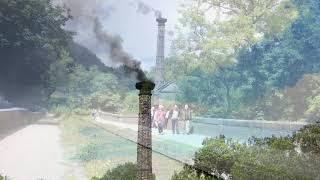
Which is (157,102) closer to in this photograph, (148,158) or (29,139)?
(148,158)

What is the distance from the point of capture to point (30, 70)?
6.67m

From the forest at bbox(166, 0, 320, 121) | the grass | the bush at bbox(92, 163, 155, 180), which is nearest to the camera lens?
the bush at bbox(92, 163, 155, 180)

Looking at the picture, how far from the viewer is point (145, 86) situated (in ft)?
20.6

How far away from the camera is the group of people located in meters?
6.40

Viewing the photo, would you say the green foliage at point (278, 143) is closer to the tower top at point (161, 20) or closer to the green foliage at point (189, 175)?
the green foliage at point (189, 175)

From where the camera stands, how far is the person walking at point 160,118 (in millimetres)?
6387

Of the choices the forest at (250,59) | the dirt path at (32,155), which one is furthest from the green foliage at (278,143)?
the dirt path at (32,155)

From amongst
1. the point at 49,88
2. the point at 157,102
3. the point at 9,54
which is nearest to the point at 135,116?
the point at 157,102

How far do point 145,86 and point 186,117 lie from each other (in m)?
0.49

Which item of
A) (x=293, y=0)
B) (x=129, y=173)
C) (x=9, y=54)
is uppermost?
(x=293, y=0)

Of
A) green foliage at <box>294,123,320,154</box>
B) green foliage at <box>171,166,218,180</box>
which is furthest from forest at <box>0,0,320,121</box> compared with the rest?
green foliage at <box>171,166,218,180</box>

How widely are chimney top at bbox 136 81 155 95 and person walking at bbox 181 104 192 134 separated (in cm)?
35

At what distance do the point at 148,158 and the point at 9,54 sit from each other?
1439 mm

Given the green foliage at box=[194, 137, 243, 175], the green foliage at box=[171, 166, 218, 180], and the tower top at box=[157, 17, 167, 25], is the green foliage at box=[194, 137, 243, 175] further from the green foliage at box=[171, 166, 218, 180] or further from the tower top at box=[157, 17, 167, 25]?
the tower top at box=[157, 17, 167, 25]
